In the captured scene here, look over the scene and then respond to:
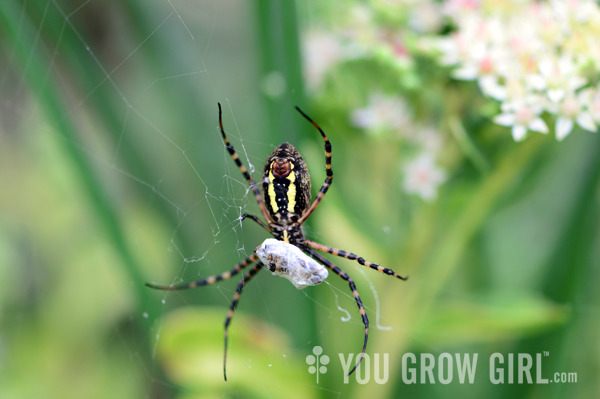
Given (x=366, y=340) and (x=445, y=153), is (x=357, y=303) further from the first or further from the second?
(x=445, y=153)

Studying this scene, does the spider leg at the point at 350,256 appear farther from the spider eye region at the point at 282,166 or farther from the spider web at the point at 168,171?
the spider eye region at the point at 282,166

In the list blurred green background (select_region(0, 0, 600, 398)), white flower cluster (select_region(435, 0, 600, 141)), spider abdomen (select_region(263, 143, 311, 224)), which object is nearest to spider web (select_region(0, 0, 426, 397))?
blurred green background (select_region(0, 0, 600, 398))

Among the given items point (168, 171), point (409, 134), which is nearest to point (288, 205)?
point (409, 134)

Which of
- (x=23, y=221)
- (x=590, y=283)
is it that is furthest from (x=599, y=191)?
(x=23, y=221)

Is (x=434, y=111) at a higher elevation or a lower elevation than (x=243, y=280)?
higher

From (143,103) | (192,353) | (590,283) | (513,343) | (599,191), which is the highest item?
(143,103)

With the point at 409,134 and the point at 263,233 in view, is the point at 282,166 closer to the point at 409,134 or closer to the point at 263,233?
the point at 409,134

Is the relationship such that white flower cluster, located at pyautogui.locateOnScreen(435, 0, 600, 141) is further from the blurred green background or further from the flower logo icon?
the flower logo icon
